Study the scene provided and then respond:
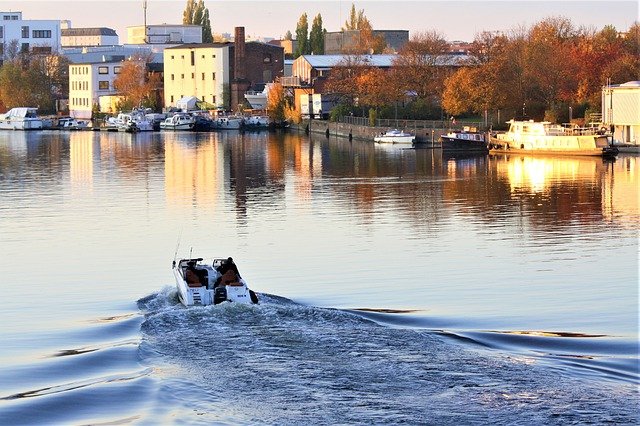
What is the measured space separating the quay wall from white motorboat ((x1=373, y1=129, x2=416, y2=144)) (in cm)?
66

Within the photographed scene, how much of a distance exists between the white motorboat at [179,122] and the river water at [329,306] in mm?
58420

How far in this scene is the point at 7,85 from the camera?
130 m

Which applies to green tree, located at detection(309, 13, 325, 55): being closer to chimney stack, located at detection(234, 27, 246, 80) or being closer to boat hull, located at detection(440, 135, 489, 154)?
chimney stack, located at detection(234, 27, 246, 80)

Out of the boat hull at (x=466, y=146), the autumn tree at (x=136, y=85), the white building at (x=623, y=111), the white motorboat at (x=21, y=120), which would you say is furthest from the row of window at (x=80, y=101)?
the white building at (x=623, y=111)

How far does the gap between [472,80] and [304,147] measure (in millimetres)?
10331

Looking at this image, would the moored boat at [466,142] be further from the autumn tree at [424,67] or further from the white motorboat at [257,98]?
the white motorboat at [257,98]

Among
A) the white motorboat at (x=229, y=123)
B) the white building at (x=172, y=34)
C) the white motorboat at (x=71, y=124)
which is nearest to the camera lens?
the white motorboat at (x=229, y=123)

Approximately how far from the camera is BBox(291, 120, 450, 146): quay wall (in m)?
73.5

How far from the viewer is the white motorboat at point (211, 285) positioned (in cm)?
1998

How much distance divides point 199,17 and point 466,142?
9822 cm

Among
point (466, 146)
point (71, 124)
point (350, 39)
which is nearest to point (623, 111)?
point (466, 146)

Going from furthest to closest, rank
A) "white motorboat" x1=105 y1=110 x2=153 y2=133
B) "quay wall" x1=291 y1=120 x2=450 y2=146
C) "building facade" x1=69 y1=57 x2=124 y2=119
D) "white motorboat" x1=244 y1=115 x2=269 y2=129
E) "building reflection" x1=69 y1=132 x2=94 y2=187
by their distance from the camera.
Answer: "building facade" x1=69 y1=57 x2=124 y2=119 < "white motorboat" x1=105 y1=110 x2=153 y2=133 < "white motorboat" x1=244 y1=115 x2=269 y2=129 < "quay wall" x1=291 y1=120 x2=450 y2=146 < "building reflection" x1=69 y1=132 x2=94 y2=187

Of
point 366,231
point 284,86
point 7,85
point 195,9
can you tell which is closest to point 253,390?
point 366,231

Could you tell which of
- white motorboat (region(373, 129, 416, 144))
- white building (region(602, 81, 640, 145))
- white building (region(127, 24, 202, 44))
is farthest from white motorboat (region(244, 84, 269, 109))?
white building (region(602, 81, 640, 145))
